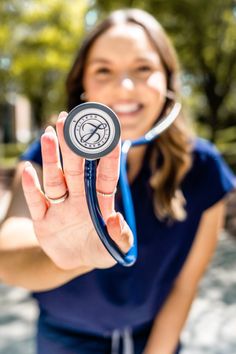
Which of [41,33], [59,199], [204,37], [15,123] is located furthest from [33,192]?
[15,123]

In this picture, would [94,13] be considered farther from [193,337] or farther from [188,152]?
[188,152]

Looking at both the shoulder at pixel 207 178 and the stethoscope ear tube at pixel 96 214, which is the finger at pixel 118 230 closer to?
the stethoscope ear tube at pixel 96 214

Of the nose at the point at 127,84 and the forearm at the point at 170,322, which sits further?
the forearm at the point at 170,322

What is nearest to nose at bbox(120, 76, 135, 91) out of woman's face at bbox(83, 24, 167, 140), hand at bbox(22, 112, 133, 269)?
woman's face at bbox(83, 24, 167, 140)

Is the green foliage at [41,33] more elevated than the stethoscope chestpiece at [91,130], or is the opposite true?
the green foliage at [41,33]

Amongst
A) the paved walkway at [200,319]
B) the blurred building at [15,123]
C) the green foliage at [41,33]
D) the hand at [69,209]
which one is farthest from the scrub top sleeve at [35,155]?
the blurred building at [15,123]

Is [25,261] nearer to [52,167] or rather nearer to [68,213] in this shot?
[68,213]

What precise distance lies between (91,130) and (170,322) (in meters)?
0.96

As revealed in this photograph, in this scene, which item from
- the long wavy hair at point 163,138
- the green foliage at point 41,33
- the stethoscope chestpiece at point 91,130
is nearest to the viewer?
the stethoscope chestpiece at point 91,130

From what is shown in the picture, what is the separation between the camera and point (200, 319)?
3471 millimetres

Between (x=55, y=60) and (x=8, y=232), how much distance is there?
14802 millimetres

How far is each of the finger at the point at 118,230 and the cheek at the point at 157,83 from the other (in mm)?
636

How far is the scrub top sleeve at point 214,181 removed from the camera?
1.54 meters

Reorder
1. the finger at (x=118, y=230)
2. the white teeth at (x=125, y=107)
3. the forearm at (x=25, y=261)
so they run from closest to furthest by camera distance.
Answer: the finger at (x=118, y=230) → the forearm at (x=25, y=261) → the white teeth at (x=125, y=107)
